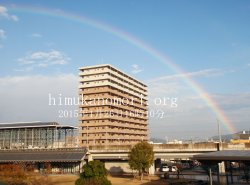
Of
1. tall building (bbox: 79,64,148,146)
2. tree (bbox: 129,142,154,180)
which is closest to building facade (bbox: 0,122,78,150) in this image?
tall building (bbox: 79,64,148,146)

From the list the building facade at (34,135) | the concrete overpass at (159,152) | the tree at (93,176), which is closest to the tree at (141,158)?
the concrete overpass at (159,152)

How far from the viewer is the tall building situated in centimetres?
10306

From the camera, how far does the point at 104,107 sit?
10419 centimetres

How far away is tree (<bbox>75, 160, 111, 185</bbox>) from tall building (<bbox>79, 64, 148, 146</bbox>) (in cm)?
6333

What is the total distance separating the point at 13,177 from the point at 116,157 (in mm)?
25466

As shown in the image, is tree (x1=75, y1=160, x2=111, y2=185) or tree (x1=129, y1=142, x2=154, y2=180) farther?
tree (x1=129, y1=142, x2=154, y2=180)

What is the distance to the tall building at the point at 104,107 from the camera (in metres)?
103

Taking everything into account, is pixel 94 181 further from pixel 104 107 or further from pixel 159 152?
pixel 104 107

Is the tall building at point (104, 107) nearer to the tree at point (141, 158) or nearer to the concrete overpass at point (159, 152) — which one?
the concrete overpass at point (159, 152)

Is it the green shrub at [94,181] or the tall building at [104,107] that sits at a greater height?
the tall building at [104,107]

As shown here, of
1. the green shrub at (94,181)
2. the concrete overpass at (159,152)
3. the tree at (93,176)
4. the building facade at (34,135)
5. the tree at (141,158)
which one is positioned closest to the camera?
the green shrub at (94,181)

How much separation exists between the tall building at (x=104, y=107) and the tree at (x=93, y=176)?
63327 mm

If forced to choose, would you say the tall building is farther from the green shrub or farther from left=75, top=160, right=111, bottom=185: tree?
the green shrub

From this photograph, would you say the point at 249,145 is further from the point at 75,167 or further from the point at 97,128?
the point at 97,128
